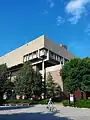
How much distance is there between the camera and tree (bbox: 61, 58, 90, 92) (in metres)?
47.5

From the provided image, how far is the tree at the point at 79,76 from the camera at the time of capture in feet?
156

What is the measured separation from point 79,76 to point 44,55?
45.5ft

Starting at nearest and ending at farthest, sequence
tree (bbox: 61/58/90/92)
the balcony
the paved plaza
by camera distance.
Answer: the paved plaza
tree (bbox: 61/58/90/92)
the balcony

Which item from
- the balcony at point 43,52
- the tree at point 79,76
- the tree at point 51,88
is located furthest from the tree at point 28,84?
the balcony at point 43,52

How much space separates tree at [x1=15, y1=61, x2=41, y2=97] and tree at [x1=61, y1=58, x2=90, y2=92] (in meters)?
6.39

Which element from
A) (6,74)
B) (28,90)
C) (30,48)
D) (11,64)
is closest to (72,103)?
(28,90)

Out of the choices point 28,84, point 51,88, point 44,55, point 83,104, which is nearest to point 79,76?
point 51,88

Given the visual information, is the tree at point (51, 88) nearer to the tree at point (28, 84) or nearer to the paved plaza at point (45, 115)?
the tree at point (28, 84)

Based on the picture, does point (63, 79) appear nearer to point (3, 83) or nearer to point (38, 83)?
point (38, 83)

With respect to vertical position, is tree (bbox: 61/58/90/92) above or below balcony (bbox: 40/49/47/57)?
below

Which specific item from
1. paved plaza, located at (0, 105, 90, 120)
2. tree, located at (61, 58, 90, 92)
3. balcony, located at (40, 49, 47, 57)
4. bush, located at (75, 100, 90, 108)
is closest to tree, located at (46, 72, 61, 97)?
tree, located at (61, 58, 90, 92)

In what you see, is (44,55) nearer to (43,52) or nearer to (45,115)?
(43,52)

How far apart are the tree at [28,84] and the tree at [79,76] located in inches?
252

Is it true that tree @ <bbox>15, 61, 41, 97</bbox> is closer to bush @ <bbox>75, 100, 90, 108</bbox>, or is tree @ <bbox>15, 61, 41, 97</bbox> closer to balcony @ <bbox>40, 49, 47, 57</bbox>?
balcony @ <bbox>40, 49, 47, 57</bbox>
